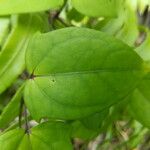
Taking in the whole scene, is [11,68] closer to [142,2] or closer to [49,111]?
[49,111]

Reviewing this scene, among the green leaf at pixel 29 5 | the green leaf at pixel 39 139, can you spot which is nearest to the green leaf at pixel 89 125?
the green leaf at pixel 39 139

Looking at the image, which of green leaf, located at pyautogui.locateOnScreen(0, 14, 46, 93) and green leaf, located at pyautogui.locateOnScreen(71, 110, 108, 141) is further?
green leaf, located at pyautogui.locateOnScreen(0, 14, 46, 93)

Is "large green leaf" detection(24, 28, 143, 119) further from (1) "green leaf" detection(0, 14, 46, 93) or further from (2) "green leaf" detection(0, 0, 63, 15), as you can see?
(1) "green leaf" detection(0, 14, 46, 93)

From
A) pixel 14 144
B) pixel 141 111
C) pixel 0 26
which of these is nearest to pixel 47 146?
pixel 14 144

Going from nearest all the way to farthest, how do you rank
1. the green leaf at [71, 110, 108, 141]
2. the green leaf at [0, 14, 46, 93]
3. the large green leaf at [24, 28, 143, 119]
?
the large green leaf at [24, 28, 143, 119]
the green leaf at [71, 110, 108, 141]
the green leaf at [0, 14, 46, 93]

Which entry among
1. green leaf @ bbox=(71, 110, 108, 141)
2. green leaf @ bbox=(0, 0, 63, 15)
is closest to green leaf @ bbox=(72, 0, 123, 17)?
green leaf @ bbox=(0, 0, 63, 15)

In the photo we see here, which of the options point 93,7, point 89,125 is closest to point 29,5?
point 93,7
